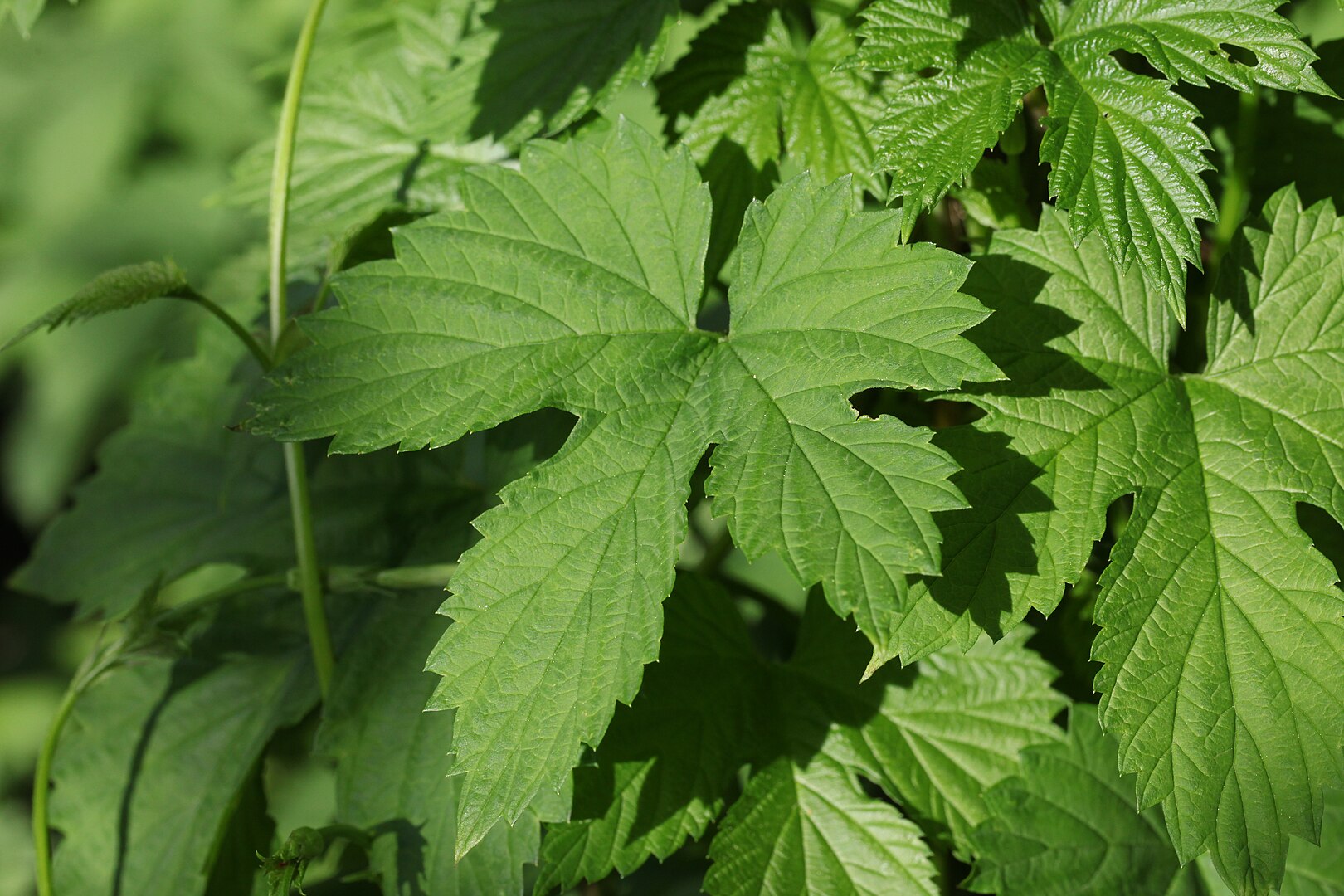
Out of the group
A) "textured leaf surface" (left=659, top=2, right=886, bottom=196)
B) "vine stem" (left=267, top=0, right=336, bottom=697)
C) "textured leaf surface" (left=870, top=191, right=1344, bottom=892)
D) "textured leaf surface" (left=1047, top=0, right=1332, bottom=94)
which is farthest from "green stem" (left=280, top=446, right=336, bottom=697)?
"textured leaf surface" (left=1047, top=0, right=1332, bottom=94)

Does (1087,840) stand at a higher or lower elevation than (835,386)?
lower

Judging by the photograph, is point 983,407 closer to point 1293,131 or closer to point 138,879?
point 1293,131

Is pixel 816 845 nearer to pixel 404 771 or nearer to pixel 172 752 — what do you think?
pixel 404 771

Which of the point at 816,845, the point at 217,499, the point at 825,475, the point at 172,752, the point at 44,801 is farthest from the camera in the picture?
the point at 217,499

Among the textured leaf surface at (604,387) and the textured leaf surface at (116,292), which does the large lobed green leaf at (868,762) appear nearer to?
the textured leaf surface at (604,387)

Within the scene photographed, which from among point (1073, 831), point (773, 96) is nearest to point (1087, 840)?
point (1073, 831)

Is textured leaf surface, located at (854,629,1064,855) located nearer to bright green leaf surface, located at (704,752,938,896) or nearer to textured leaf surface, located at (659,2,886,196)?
bright green leaf surface, located at (704,752,938,896)

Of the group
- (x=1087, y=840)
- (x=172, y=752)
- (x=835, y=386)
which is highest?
(x=835, y=386)
